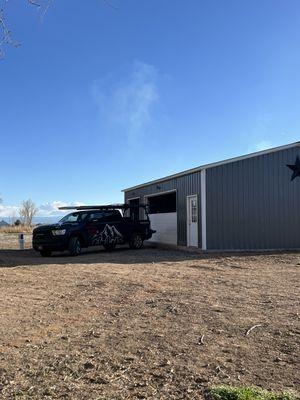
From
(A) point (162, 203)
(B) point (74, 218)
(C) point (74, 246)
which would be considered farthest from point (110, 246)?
(A) point (162, 203)

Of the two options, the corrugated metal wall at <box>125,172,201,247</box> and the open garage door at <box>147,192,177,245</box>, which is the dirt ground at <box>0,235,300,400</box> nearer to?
the corrugated metal wall at <box>125,172,201,247</box>

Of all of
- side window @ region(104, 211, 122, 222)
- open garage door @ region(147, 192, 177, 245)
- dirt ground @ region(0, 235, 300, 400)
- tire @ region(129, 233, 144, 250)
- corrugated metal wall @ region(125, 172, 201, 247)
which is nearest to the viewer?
dirt ground @ region(0, 235, 300, 400)

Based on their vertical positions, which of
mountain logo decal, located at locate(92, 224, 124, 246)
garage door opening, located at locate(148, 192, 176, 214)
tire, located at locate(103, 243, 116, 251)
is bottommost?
tire, located at locate(103, 243, 116, 251)

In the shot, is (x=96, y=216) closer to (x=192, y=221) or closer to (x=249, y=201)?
(x=192, y=221)

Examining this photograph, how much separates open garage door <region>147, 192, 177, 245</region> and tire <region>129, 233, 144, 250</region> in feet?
5.80

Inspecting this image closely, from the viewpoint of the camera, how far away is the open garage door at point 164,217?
2435 cm

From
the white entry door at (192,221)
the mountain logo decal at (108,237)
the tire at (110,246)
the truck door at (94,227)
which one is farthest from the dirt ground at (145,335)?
the tire at (110,246)

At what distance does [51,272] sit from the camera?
13.7 m

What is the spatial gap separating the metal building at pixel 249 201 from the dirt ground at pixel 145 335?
7821mm

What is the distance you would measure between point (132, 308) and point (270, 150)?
13.8m

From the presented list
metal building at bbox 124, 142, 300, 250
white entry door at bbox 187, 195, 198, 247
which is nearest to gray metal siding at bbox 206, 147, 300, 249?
metal building at bbox 124, 142, 300, 250

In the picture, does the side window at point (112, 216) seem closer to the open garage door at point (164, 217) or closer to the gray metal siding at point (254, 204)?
the open garage door at point (164, 217)

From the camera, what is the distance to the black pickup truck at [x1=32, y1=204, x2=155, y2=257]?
773 inches

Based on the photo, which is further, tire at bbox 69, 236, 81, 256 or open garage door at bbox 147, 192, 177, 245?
open garage door at bbox 147, 192, 177, 245
